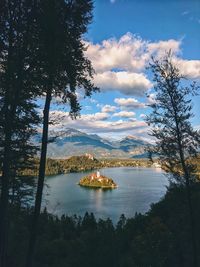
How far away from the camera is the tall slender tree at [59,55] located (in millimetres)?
12500

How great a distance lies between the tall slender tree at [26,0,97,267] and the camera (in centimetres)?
1250

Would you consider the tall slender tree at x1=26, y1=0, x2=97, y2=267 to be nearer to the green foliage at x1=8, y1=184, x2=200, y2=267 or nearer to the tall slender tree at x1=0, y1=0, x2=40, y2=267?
the tall slender tree at x1=0, y1=0, x2=40, y2=267

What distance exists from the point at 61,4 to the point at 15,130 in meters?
5.38

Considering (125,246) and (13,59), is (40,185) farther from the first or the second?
(125,246)

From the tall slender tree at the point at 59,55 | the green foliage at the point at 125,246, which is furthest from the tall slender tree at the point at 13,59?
the green foliage at the point at 125,246

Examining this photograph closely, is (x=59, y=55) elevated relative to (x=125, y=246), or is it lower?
elevated

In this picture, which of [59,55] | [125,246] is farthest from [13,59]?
[125,246]

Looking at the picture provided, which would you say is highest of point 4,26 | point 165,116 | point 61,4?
point 61,4

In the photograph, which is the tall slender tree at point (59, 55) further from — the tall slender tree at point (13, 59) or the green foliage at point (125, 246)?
the green foliage at point (125, 246)

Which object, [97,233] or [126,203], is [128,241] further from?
[126,203]

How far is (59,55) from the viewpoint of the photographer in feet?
42.2

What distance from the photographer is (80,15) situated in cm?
1336

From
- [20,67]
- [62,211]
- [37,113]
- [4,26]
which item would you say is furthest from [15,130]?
[62,211]

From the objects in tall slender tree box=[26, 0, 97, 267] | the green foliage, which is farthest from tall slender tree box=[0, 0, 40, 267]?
the green foliage
